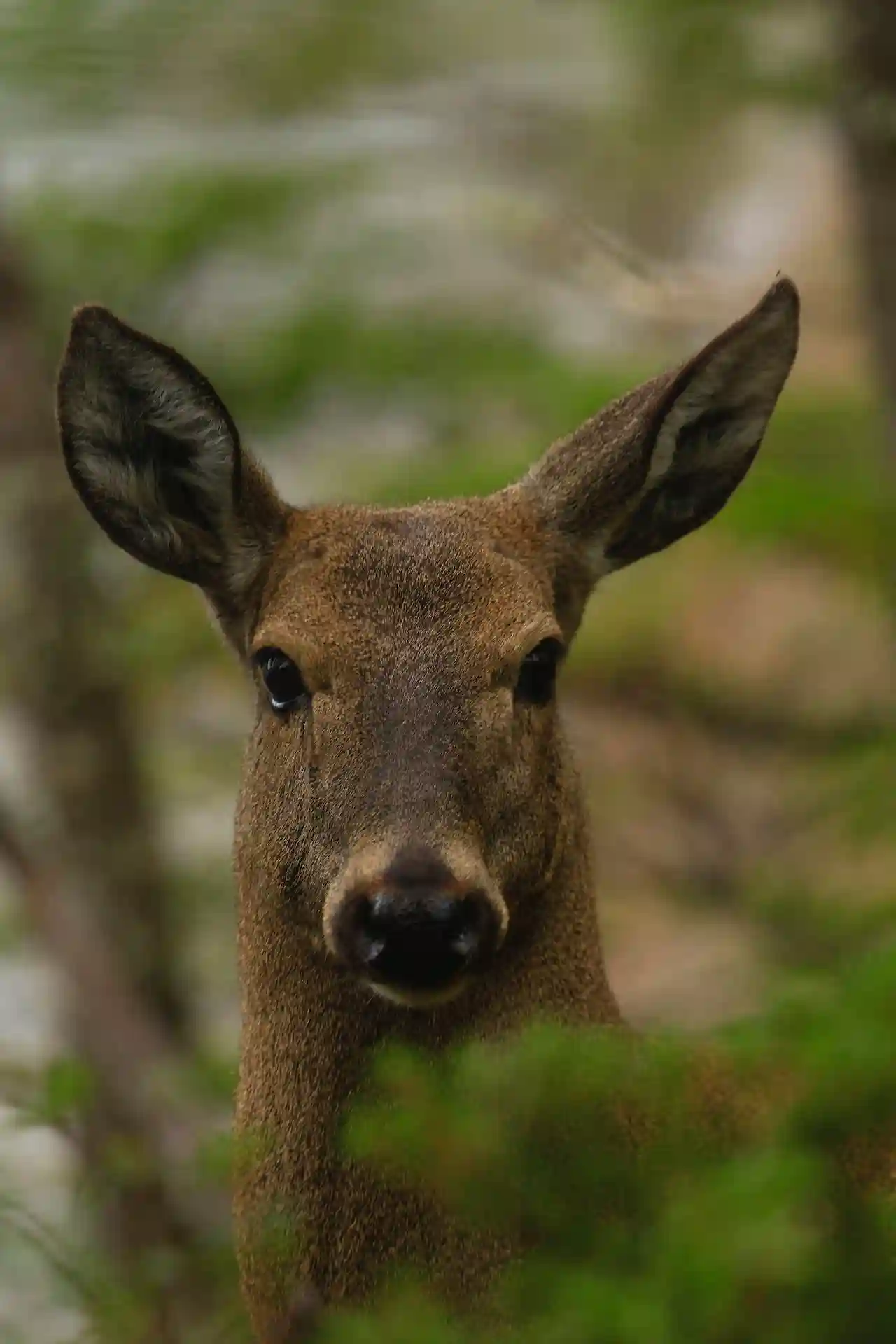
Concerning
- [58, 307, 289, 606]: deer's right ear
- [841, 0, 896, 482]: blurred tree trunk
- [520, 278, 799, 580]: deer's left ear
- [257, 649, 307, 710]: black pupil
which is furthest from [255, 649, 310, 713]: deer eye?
[841, 0, 896, 482]: blurred tree trunk

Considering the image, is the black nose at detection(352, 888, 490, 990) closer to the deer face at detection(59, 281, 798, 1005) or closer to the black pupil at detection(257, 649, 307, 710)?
the deer face at detection(59, 281, 798, 1005)

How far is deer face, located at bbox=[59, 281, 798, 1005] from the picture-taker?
14.7ft

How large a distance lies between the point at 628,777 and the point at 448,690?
27.8ft

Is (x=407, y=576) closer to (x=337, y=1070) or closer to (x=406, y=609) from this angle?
(x=406, y=609)

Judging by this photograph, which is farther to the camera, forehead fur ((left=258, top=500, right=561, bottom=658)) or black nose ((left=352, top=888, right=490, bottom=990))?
forehead fur ((left=258, top=500, right=561, bottom=658))

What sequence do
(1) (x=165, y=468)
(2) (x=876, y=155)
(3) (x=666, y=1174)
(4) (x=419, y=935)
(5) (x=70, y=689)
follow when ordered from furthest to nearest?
1. (5) (x=70, y=689)
2. (2) (x=876, y=155)
3. (1) (x=165, y=468)
4. (4) (x=419, y=935)
5. (3) (x=666, y=1174)

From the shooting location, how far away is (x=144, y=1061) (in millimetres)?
7625

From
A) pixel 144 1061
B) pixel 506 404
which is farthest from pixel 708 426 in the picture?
pixel 506 404

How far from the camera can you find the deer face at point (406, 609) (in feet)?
14.7

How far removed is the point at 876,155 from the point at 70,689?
14.5ft

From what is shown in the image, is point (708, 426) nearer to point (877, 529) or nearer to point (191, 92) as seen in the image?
point (877, 529)

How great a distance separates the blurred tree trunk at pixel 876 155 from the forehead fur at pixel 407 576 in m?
3.51

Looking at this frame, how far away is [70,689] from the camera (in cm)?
1022

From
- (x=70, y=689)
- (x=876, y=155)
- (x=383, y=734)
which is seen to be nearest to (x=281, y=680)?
(x=383, y=734)
